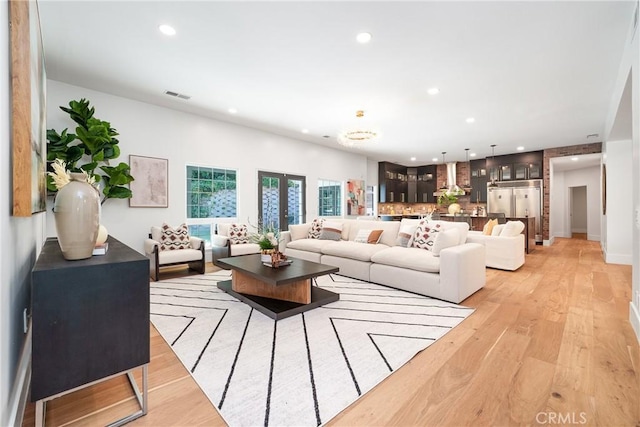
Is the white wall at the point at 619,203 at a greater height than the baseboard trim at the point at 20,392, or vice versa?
the white wall at the point at 619,203

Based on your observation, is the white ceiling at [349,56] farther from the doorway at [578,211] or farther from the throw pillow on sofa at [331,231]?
the doorway at [578,211]

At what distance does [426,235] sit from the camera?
13.9ft

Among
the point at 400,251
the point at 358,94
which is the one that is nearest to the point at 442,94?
the point at 358,94

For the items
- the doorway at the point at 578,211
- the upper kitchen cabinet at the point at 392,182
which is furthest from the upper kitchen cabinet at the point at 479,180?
the doorway at the point at 578,211

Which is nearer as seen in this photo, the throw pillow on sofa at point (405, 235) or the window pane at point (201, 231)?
the throw pillow on sofa at point (405, 235)

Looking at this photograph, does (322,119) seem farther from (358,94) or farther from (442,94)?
(442,94)

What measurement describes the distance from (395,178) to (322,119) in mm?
6129

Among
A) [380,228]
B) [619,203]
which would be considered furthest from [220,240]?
[619,203]

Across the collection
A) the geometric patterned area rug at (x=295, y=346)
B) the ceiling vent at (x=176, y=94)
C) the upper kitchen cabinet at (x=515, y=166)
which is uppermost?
the ceiling vent at (x=176, y=94)

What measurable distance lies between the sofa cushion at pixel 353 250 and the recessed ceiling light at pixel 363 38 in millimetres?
2714

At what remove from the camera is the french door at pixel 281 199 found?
22.5 ft

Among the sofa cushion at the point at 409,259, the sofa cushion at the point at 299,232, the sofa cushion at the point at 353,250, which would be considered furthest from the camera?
the sofa cushion at the point at 299,232

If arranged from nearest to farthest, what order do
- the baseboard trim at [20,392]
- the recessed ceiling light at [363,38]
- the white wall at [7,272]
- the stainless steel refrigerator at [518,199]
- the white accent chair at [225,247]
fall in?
the white wall at [7,272]
the baseboard trim at [20,392]
the recessed ceiling light at [363,38]
the white accent chair at [225,247]
the stainless steel refrigerator at [518,199]

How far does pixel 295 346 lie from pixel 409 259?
203cm
